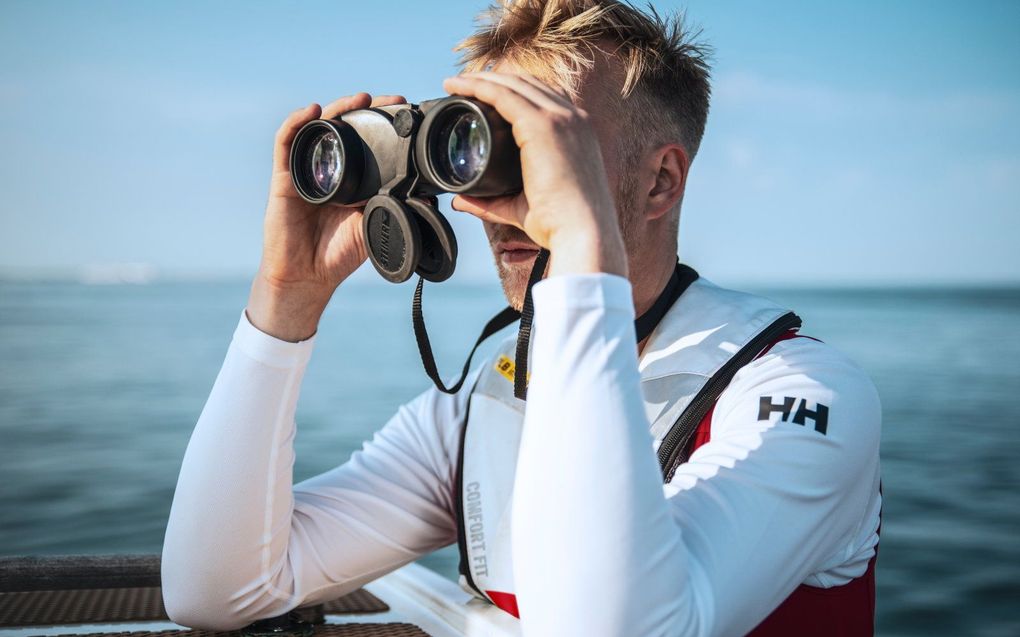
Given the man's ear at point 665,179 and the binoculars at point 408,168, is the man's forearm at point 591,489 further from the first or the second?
the man's ear at point 665,179

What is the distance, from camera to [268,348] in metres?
1.59

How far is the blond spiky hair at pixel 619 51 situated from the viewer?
5.47 ft

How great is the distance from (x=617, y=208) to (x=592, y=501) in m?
0.73

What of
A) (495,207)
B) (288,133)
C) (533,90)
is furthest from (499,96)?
(288,133)

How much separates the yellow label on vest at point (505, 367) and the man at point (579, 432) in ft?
0.05

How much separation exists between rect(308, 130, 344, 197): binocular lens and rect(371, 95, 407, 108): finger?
0.09 metres

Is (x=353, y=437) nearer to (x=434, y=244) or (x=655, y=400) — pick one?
(x=655, y=400)

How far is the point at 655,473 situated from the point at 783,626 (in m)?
0.47

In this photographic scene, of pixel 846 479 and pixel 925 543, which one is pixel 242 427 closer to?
pixel 846 479

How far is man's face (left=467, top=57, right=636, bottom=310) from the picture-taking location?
5.20 ft

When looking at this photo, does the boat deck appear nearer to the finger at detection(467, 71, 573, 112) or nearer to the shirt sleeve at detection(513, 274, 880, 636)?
the shirt sleeve at detection(513, 274, 880, 636)

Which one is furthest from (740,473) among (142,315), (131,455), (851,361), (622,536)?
(142,315)

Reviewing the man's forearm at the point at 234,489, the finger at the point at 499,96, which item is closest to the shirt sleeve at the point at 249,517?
the man's forearm at the point at 234,489

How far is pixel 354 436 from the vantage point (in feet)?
28.3
